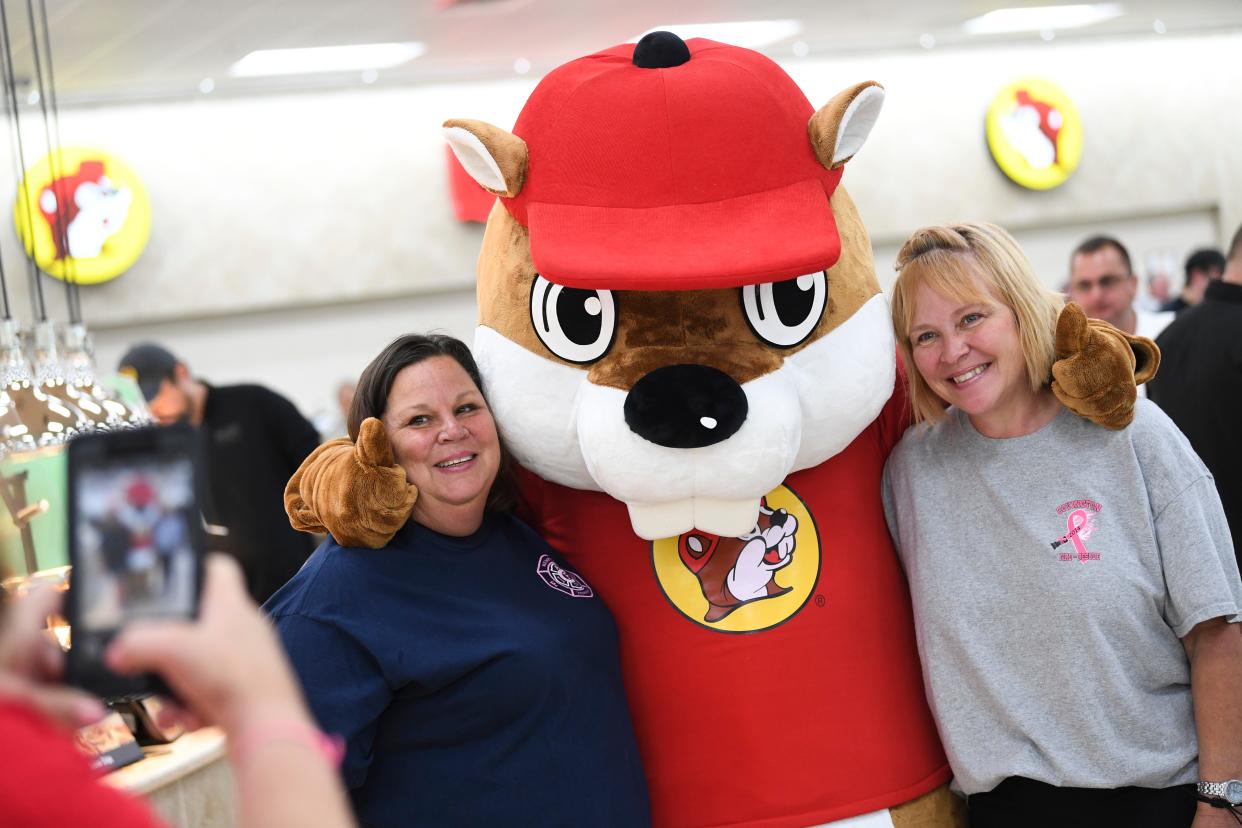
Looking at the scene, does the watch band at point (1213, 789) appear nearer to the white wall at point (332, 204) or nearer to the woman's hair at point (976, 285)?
the woman's hair at point (976, 285)

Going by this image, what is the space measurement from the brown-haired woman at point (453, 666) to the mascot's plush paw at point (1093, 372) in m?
0.79

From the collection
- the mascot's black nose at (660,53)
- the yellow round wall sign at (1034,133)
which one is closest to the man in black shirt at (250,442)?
the mascot's black nose at (660,53)

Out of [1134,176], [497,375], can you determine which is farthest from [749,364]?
[1134,176]

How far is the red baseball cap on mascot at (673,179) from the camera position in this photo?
1796mm

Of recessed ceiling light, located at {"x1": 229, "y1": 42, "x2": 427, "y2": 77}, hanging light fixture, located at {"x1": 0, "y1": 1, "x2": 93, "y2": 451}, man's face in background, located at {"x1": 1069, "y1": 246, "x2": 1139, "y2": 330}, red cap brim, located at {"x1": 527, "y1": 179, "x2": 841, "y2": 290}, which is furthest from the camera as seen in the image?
recessed ceiling light, located at {"x1": 229, "y1": 42, "x2": 427, "y2": 77}

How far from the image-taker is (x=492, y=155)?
1921 millimetres

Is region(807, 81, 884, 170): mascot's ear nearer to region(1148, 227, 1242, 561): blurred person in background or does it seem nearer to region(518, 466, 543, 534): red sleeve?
region(518, 466, 543, 534): red sleeve

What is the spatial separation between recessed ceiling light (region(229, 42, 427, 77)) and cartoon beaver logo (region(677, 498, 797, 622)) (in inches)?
226

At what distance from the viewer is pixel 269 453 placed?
4.39 meters

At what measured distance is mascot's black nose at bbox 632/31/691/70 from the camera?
1968 millimetres

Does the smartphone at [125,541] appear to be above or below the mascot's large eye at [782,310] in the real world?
below

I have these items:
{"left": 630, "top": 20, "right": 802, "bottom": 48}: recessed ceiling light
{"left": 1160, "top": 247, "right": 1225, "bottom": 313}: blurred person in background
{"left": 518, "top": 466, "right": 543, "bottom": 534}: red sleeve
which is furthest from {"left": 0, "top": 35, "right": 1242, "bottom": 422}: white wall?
{"left": 518, "top": 466, "right": 543, "bottom": 534}: red sleeve

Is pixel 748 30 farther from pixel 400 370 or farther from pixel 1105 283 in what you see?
pixel 400 370

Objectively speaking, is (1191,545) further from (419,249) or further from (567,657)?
(419,249)
